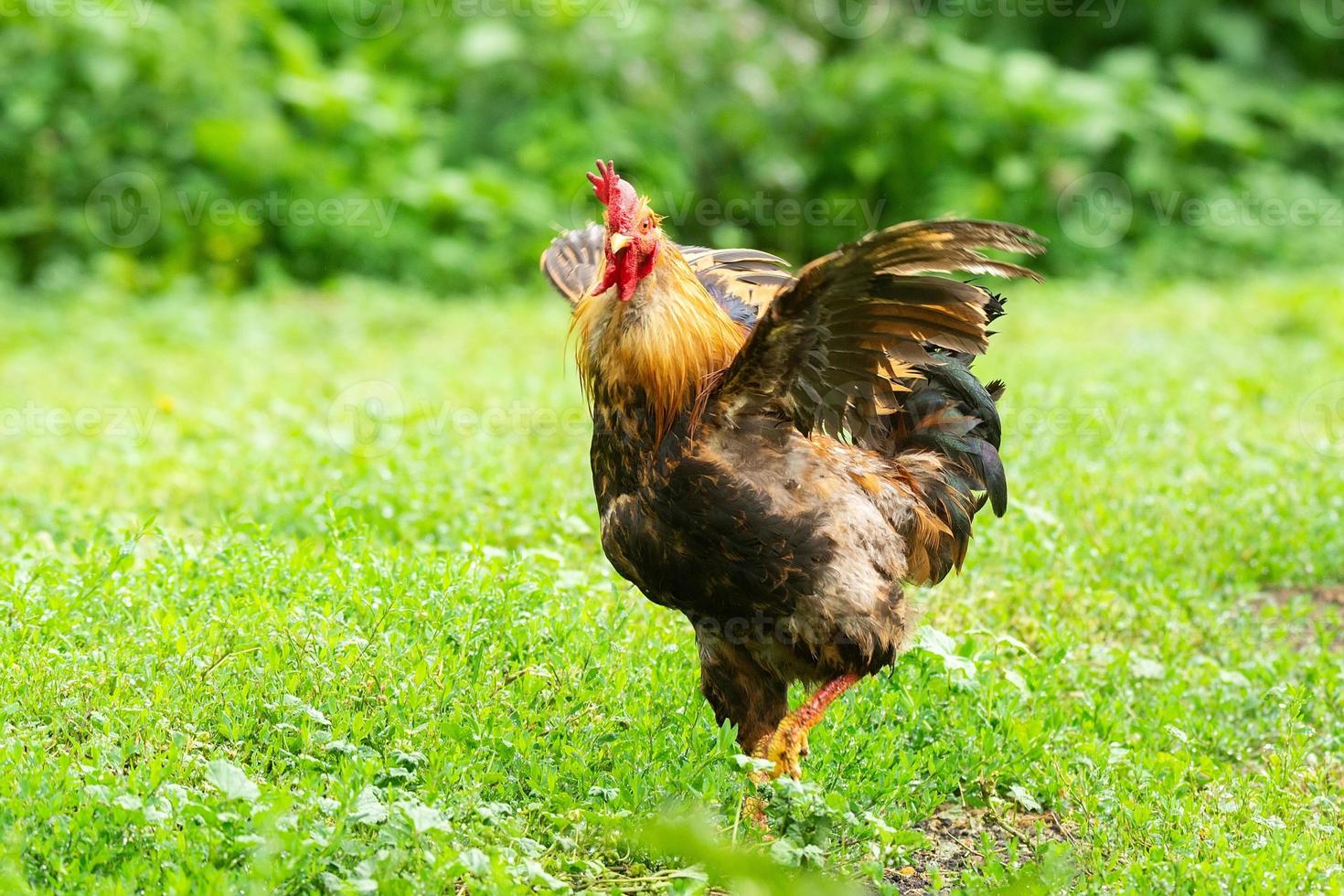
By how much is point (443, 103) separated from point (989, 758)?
925 centimetres

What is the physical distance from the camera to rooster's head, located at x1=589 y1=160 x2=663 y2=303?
3.73 metres

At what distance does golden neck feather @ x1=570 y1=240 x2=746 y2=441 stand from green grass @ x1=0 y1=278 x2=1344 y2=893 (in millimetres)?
949

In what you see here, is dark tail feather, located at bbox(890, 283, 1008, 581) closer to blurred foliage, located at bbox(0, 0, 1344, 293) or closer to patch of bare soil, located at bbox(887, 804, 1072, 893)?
patch of bare soil, located at bbox(887, 804, 1072, 893)

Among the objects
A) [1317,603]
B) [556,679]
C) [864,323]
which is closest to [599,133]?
[1317,603]

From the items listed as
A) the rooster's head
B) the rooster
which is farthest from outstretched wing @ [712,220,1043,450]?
the rooster's head

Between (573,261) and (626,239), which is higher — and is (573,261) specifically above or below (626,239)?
below

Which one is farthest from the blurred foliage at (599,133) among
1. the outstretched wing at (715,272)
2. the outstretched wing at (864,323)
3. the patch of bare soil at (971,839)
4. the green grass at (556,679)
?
the patch of bare soil at (971,839)

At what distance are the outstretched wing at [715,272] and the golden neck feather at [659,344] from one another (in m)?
0.54

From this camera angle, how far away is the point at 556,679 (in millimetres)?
4301

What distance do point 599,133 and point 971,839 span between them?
8.40 meters

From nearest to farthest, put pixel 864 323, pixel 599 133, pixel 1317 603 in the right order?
pixel 864 323 < pixel 1317 603 < pixel 599 133

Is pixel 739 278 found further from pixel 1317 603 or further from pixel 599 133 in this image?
pixel 599 133

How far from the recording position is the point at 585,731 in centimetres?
413

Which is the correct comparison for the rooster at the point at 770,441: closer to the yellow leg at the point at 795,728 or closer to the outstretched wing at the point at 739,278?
the yellow leg at the point at 795,728
